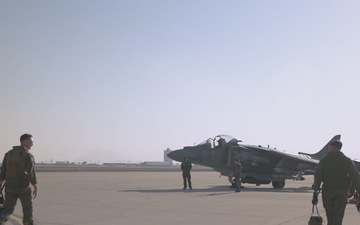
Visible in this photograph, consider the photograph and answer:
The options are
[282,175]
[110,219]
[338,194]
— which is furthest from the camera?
[282,175]

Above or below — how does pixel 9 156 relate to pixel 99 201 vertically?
above

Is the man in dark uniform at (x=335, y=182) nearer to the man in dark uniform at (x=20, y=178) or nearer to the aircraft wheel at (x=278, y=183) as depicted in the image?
the man in dark uniform at (x=20, y=178)

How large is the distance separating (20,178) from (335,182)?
5.35 meters

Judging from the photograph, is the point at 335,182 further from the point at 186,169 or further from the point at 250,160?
the point at 250,160

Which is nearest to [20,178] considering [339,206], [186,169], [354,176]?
[339,206]

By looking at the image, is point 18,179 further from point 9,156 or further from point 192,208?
point 192,208

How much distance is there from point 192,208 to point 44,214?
4.00 meters

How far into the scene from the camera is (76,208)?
1133 cm

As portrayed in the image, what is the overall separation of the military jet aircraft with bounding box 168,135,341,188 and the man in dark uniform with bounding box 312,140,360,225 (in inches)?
642

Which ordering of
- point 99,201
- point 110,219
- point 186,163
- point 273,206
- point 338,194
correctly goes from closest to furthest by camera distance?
point 338,194 → point 110,219 → point 273,206 → point 99,201 → point 186,163

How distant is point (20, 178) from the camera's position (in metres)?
7.07

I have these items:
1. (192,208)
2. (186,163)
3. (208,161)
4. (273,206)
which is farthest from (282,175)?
(192,208)

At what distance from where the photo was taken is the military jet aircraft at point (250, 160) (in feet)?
77.8

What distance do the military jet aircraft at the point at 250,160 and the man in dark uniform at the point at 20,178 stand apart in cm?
1655
